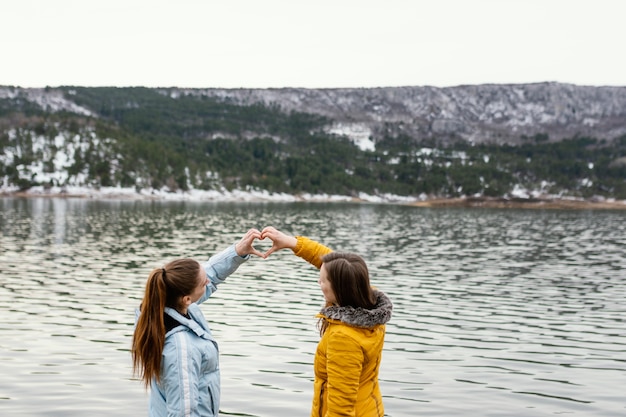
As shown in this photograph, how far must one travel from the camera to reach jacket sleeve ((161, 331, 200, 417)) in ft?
15.0

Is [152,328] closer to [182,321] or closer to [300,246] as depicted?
[182,321]

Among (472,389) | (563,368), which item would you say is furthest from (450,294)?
(472,389)

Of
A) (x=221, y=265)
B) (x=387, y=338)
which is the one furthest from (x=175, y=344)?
(x=387, y=338)

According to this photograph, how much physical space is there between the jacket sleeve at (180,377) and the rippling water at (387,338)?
671 centimetres

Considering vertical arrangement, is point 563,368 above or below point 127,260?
above

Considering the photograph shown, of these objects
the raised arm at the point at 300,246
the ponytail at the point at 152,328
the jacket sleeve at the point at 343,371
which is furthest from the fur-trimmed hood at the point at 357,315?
the ponytail at the point at 152,328

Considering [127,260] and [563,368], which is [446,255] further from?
[563,368]

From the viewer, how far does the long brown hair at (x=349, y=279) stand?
4590 millimetres

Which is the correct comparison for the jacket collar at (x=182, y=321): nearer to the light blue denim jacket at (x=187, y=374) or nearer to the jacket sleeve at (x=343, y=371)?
the light blue denim jacket at (x=187, y=374)

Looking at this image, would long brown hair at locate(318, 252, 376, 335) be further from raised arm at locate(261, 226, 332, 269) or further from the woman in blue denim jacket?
the woman in blue denim jacket

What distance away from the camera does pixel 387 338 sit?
17000 mm

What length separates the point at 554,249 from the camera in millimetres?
45281

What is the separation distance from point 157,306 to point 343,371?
1.27m

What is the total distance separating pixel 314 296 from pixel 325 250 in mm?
18552
